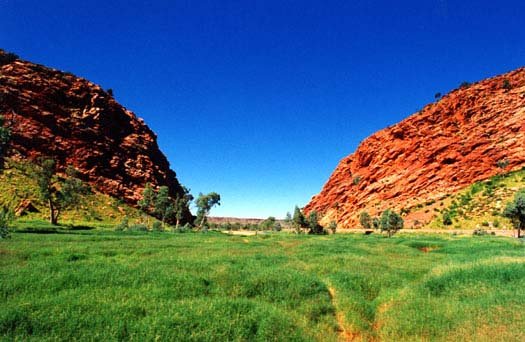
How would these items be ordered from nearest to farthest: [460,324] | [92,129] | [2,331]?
[2,331]
[460,324]
[92,129]

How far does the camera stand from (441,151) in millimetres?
98188

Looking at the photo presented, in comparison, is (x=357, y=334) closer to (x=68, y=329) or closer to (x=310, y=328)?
(x=310, y=328)

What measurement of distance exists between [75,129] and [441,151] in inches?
4645

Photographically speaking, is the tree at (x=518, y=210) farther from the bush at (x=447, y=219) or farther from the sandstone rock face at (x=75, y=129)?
the sandstone rock face at (x=75, y=129)

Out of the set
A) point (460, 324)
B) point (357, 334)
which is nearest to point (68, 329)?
point (357, 334)

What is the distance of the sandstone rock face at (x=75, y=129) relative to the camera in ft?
270

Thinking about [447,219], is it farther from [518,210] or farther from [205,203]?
[205,203]

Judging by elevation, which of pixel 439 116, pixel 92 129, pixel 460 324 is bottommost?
pixel 460 324

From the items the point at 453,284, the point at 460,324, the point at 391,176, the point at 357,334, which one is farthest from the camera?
the point at 391,176

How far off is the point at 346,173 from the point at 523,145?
224ft

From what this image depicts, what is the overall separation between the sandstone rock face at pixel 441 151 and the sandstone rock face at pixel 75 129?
78.6 m

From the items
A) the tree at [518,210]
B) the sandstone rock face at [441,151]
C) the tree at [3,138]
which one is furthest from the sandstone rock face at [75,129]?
the tree at [518,210]

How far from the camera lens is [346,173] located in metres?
141

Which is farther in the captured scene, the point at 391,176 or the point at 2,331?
the point at 391,176
